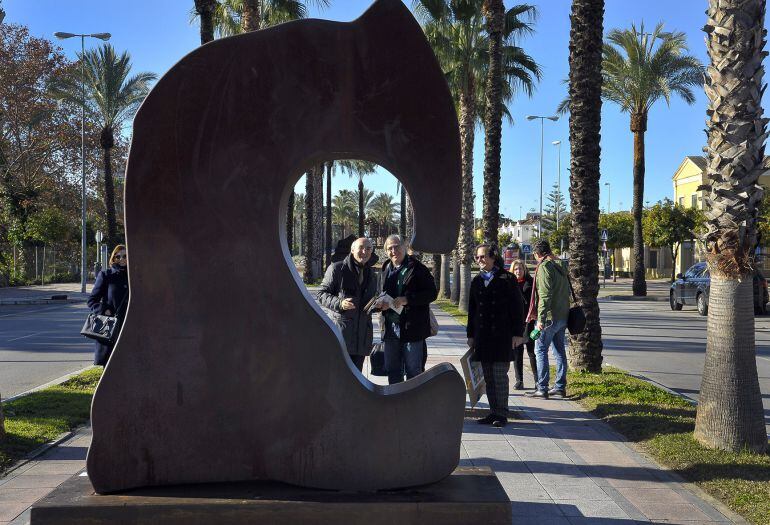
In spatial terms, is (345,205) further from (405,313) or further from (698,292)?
(405,313)

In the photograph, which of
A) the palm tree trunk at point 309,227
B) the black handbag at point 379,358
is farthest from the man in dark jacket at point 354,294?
the palm tree trunk at point 309,227

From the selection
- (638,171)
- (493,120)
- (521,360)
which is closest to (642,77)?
(638,171)

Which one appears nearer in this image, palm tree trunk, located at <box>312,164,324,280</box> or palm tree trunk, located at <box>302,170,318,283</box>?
palm tree trunk, located at <box>302,170,318,283</box>

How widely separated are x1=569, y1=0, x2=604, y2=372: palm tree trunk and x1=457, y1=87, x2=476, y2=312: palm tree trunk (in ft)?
34.9

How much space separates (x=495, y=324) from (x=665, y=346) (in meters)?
9.52

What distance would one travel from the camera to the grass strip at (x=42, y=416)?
6750 millimetres

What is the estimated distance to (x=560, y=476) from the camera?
6059 millimetres

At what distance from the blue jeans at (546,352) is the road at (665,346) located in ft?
6.20

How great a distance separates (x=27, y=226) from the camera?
39.8 metres

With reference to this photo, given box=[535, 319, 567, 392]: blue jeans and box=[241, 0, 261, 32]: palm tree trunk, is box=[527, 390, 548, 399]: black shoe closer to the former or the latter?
box=[535, 319, 567, 392]: blue jeans

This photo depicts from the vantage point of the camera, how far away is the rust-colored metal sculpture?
4.72m

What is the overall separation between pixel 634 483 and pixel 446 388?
2094mm

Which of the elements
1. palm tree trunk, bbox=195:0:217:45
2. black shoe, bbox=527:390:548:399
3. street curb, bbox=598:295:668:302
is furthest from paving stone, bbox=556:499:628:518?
street curb, bbox=598:295:668:302

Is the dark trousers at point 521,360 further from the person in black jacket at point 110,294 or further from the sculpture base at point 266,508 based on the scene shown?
the sculpture base at point 266,508
